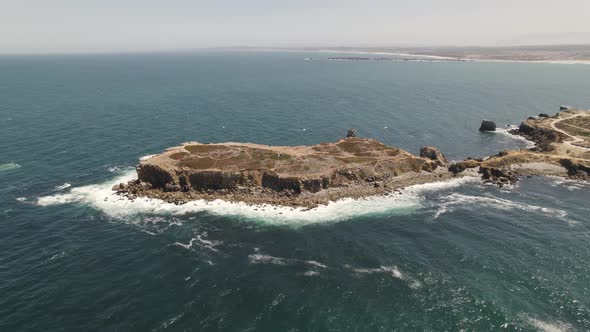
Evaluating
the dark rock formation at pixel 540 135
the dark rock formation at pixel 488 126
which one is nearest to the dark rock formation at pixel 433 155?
the dark rock formation at pixel 540 135

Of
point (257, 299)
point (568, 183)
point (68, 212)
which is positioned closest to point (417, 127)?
point (568, 183)

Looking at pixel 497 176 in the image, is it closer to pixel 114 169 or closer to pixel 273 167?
pixel 273 167

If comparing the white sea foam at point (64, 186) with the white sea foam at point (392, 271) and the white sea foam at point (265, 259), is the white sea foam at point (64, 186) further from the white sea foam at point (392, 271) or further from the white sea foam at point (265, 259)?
the white sea foam at point (392, 271)

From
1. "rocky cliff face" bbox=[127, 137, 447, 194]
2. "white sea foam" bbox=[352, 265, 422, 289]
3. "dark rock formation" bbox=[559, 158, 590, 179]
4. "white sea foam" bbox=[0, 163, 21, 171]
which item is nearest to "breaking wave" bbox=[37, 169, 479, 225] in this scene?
"rocky cliff face" bbox=[127, 137, 447, 194]

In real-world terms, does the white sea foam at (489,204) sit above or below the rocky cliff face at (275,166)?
below

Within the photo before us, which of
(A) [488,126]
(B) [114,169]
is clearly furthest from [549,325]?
(A) [488,126]
